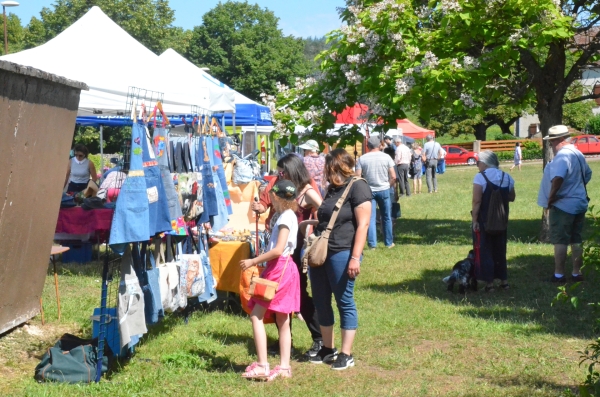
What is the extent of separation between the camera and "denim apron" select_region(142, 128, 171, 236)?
6.21m

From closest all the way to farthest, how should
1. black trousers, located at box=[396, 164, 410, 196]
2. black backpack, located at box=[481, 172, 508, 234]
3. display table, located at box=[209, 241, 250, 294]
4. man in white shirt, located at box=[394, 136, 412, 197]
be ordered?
display table, located at box=[209, 241, 250, 294], black backpack, located at box=[481, 172, 508, 234], man in white shirt, located at box=[394, 136, 412, 197], black trousers, located at box=[396, 164, 410, 196]

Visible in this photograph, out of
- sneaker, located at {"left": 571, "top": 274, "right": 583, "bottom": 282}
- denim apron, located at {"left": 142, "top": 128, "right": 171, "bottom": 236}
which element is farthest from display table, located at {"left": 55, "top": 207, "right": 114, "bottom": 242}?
sneaker, located at {"left": 571, "top": 274, "right": 583, "bottom": 282}

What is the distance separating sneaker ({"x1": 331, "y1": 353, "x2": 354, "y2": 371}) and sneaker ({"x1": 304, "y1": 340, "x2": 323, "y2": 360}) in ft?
1.28

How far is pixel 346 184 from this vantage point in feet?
20.5

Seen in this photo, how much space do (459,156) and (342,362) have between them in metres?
44.0

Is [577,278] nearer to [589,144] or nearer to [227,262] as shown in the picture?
[227,262]

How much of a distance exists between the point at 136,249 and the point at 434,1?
7455mm

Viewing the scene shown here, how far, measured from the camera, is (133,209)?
5875mm

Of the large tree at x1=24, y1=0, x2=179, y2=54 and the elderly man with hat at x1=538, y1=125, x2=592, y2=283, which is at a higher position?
the large tree at x1=24, y1=0, x2=179, y2=54

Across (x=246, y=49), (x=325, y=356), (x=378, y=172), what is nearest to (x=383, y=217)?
(x=378, y=172)

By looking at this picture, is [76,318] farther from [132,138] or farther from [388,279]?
[388,279]

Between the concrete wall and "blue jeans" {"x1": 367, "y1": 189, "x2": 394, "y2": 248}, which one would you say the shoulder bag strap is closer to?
the concrete wall

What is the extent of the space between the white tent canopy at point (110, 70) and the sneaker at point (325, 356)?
4075 mm

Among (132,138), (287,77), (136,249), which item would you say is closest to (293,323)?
(136,249)
